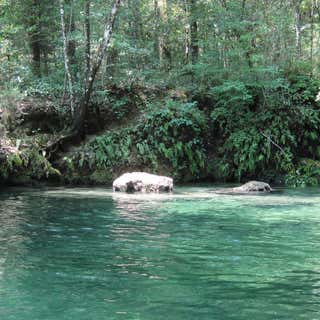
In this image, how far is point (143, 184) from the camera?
1569 centimetres

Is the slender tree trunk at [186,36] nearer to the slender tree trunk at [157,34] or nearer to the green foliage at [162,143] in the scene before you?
the slender tree trunk at [157,34]

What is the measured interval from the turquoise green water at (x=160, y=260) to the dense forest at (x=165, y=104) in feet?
19.0

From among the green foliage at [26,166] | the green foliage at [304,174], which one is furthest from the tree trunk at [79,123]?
the green foliage at [304,174]

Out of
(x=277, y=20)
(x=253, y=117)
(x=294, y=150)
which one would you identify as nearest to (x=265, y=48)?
(x=277, y=20)

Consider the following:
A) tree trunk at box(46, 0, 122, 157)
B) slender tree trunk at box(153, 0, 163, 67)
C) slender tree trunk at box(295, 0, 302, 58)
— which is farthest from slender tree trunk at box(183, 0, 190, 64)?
tree trunk at box(46, 0, 122, 157)

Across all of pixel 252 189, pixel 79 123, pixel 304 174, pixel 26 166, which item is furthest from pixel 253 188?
pixel 26 166

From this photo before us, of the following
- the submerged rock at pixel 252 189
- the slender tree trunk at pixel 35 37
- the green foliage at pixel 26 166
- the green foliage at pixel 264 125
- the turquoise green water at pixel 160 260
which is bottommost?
the turquoise green water at pixel 160 260

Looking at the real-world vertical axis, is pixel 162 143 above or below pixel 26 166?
above

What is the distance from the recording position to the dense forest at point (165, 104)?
60.2 feet

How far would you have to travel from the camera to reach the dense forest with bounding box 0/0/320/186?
18.3 m

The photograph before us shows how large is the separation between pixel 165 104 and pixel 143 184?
5466 mm

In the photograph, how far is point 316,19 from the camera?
2834cm

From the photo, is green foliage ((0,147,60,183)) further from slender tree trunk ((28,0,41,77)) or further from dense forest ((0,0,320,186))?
slender tree trunk ((28,0,41,77))

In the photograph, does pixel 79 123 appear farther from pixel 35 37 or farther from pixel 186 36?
pixel 186 36
